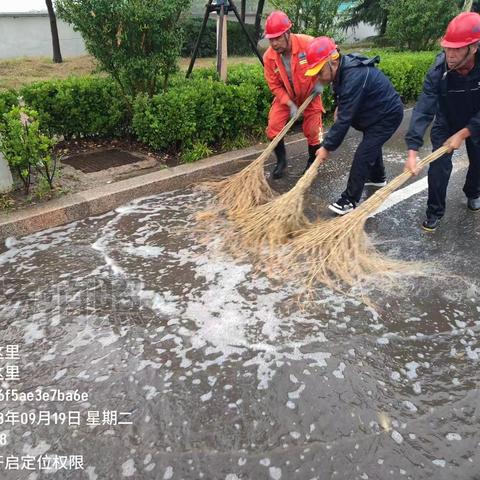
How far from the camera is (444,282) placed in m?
3.29

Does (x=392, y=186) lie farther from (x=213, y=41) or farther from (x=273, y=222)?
Result: (x=213, y=41)

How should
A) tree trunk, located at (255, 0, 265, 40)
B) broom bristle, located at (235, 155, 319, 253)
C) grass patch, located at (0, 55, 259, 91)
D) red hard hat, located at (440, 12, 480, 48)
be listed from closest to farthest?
red hard hat, located at (440, 12, 480, 48) < broom bristle, located at (235, 155, 319, 253) < grass patch, located at (0, 55, 259, 91) < tree trunk, located at (255, 0, 265, 40)

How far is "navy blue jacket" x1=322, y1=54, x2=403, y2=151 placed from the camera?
3787 millimetres

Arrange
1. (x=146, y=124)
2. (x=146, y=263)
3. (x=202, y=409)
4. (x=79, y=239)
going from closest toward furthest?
(x=202, y=409), (x=146, y=263), (x=79, y=239), (x=146, y=124)

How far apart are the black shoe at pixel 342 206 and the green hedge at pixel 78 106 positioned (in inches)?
115

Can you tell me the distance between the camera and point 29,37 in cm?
1630

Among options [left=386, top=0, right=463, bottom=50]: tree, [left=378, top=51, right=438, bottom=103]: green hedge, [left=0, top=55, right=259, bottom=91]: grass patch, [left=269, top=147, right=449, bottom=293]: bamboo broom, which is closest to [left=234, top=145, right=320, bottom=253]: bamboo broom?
[left=269, top=147, right=449, bottom=293]: bamboo broom

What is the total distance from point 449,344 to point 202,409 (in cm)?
152

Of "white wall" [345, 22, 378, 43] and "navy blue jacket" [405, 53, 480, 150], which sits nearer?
"navy blue jacket" [405, 53, 480, 150]

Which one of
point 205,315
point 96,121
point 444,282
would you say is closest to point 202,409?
point 205,315

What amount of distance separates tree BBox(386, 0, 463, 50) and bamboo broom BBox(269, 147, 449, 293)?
9.44 meters

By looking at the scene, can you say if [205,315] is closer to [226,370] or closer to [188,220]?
[226,370]

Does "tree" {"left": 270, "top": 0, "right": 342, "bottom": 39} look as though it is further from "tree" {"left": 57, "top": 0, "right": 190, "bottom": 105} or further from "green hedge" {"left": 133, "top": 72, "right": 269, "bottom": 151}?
"tree" {"left": 57, "top": 0, "right": 190, "bottom": 105}

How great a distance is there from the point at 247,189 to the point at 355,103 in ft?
4.26
